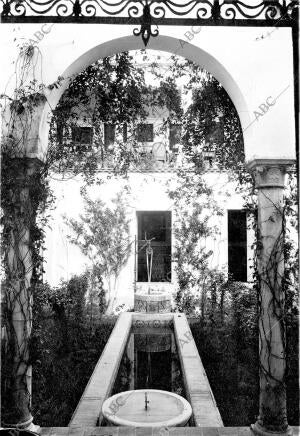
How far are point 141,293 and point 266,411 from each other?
20.3 feet

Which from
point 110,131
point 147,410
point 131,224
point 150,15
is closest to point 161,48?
point 150,15

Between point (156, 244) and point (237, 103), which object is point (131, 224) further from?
point (237, 103)

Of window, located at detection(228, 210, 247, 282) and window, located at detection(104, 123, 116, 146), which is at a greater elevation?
window, located at detection(104, 123, 116, 146)

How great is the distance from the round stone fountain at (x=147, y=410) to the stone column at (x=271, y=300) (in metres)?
0.94

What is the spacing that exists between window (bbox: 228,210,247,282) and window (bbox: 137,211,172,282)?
5.81ft

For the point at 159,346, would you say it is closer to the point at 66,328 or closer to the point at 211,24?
the point at 66,328

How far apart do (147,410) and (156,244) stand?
26.4 feet

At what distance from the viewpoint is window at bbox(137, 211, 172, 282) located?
40.0 feet

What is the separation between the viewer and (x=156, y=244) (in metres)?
12.3

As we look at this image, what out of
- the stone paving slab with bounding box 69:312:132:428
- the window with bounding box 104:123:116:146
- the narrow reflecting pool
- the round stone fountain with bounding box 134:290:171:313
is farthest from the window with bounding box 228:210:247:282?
the window with bounding box 104:123:116:146

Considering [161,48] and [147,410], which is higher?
[161,48]

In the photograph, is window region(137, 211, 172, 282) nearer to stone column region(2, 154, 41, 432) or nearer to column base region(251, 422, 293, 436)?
column base region(251, 422, 293, 436)

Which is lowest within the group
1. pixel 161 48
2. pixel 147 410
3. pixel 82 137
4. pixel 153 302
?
pixel 147 410

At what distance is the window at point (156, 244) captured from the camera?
12.2 meters
